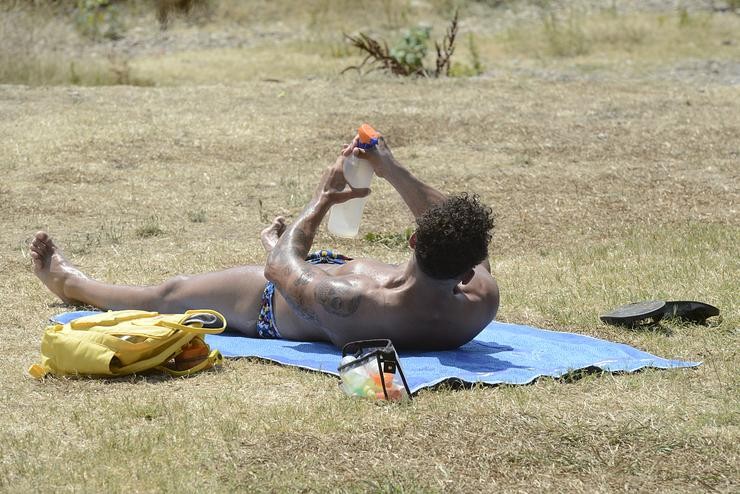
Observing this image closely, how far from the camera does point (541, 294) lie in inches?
254

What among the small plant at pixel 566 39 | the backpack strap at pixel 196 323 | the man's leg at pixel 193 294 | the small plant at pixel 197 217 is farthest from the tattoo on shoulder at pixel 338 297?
the small plant at pixel 566 39

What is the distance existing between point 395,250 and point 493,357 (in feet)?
9.44

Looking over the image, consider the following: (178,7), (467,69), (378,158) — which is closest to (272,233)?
(378,158)

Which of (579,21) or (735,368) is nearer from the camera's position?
(735,368)

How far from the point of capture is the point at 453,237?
4.46 m

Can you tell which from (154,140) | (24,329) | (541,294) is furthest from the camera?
(154,140)

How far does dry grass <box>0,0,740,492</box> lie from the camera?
12.4ft

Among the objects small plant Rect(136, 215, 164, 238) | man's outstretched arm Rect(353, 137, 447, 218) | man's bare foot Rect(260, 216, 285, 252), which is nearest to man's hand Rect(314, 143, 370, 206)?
man's outstretched arm Rect(353, 137, 447, 218)

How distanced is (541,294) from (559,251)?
1294mm

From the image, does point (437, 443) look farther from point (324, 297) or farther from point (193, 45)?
point (193, 45)

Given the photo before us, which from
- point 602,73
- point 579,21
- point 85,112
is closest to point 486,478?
point 85,112

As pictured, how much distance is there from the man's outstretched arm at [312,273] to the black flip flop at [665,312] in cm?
143

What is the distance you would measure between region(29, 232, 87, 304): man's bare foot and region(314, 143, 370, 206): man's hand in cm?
156

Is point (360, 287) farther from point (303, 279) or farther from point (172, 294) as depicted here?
point (172, 294)
